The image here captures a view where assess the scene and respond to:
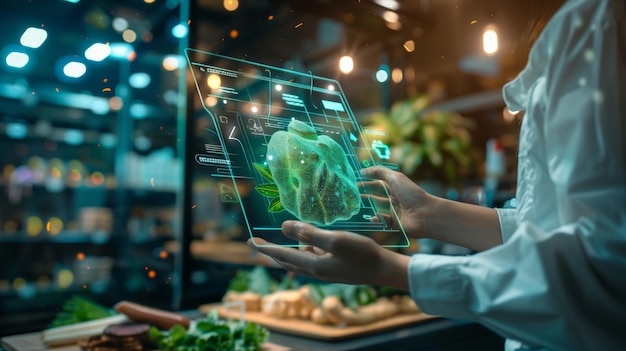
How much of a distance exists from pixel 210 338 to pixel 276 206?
486 millimetres

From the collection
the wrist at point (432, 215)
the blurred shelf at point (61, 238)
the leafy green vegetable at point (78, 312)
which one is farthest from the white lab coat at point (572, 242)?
the blurred shelf at point (61, 238)

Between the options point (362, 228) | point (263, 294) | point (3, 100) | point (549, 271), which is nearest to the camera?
point (549, 271)

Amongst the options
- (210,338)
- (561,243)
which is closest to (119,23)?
(210,338)

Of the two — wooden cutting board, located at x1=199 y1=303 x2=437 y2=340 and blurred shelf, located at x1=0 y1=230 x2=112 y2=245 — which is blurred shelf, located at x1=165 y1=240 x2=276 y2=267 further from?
wooden cutting board, located at x1=199 y1=303 x2=437 y2=340

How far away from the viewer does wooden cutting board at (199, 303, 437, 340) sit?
144 cm

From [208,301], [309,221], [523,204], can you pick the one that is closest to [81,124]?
[208,301]

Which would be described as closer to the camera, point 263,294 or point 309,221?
point 309,221

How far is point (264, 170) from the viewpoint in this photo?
95 cm

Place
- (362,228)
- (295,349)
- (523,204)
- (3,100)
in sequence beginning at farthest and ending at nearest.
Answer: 1. (3,100)
2. (295,349)
3. (362,228)
4. (523,204)

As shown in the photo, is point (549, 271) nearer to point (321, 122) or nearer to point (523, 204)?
point (523, 204)

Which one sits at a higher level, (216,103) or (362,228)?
(216,103)

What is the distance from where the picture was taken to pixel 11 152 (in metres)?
3.06

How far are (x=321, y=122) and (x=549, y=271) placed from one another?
56 centimetres

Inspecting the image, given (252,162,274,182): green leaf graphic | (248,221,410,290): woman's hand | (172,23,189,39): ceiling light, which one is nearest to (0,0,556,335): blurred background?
(172,23,189,39): ceiling light
